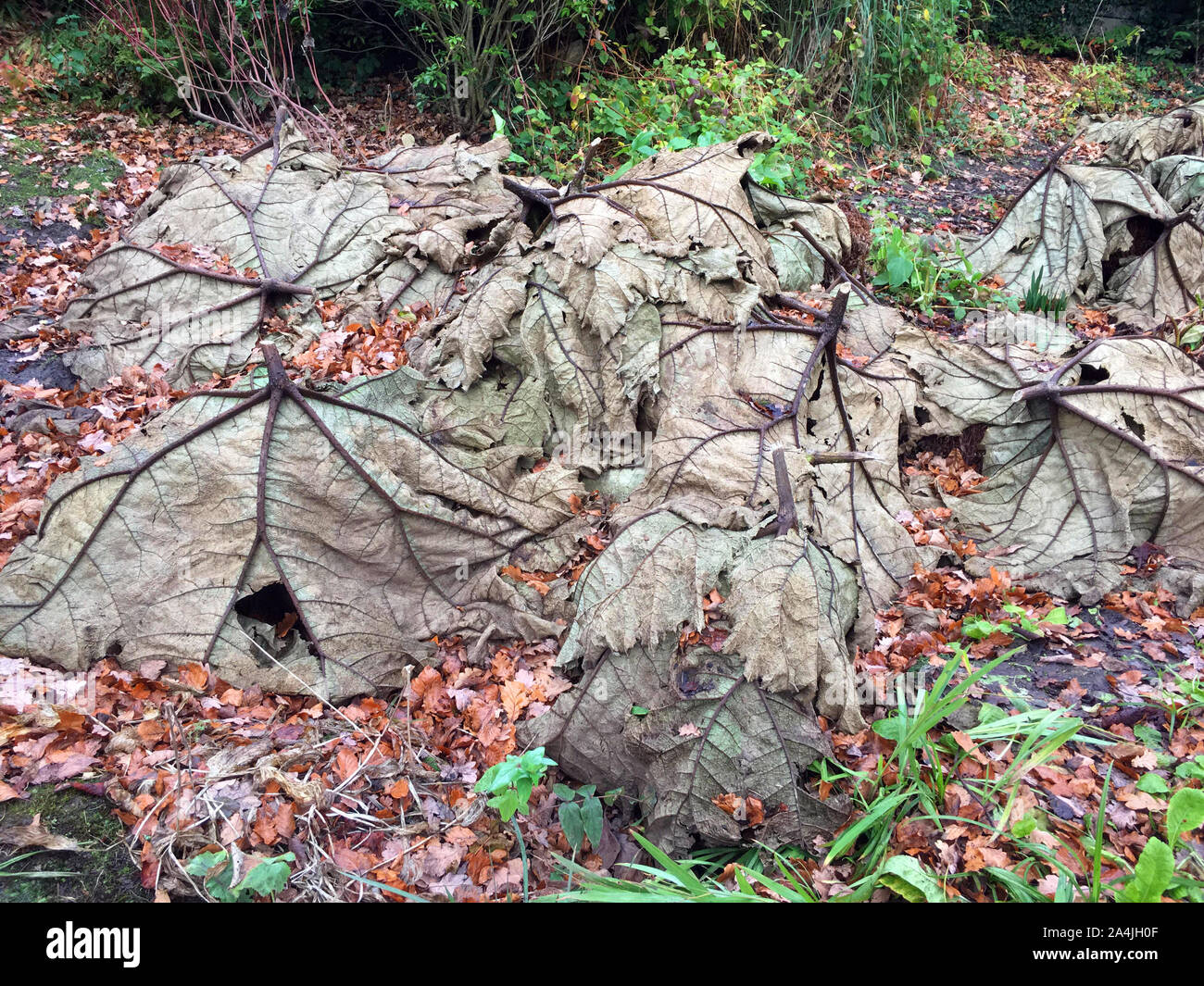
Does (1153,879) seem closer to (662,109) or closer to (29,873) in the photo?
(29,873)

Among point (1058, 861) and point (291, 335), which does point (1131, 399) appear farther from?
point (291, 335)

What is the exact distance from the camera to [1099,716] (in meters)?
2.50

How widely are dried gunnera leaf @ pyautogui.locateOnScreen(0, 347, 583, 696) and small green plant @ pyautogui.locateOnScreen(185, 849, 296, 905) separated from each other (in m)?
0.67

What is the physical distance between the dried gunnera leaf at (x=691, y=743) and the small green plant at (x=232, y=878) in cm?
81

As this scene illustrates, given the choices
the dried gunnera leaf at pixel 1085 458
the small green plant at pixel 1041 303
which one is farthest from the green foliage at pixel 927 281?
the dried gunnera leaf at pixel 1085 458

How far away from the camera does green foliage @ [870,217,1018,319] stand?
470 cm

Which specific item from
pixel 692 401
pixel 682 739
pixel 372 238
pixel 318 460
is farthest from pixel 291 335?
pixel 682 739

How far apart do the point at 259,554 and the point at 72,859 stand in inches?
40.3

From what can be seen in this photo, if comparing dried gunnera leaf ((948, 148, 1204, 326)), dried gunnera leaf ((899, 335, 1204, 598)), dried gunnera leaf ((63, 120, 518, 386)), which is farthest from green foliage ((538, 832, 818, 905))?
dried gunnera leaf ((948, 148, 1204, 326))

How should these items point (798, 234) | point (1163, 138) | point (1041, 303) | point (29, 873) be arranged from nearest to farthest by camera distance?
point (29, 873)
point (798, 234)
point (1041, 303)
point (1163, 138)

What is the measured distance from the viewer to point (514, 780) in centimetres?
222

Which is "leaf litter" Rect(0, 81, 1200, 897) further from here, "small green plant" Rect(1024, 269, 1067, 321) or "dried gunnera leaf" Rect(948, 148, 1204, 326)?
"dried gunnera leaf" Rect(948, 148, 1204, 326)

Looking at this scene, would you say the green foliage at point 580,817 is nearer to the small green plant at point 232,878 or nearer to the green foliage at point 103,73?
the small green plant at point 232,878

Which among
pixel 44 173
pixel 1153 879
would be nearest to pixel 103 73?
pixel 44 173
